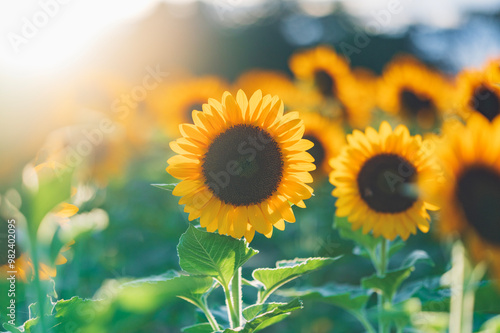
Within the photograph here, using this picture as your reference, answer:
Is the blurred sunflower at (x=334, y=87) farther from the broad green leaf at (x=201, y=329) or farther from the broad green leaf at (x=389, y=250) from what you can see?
the broad green leaf at (x=201, y=329)

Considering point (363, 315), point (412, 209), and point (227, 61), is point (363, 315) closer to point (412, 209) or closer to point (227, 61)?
point (412, 209)

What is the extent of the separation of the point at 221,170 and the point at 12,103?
127 centimetres

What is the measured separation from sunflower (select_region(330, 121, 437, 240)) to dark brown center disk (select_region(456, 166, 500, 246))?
1.79 ft

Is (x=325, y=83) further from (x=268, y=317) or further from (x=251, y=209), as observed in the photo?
(x=268, y=317)

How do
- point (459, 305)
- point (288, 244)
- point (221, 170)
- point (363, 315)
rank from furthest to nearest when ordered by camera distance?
point (288, 244) < point (363, 315) < point (221, 170) < point (459, 305)

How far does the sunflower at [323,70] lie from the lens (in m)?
5.98

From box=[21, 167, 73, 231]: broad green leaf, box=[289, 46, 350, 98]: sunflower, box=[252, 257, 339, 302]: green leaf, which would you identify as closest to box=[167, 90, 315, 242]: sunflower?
box=[252, 257, 339, 302]: green leaf

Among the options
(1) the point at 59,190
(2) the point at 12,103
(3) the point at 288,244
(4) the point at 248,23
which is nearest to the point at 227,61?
(4) the point at 248,23

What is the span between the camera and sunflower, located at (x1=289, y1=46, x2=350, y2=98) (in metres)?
5.98

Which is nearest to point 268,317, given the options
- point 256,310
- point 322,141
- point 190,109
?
point 256,310

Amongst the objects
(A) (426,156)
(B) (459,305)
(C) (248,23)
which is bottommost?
(B) (459,305)

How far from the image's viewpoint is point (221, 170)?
170 centimetres

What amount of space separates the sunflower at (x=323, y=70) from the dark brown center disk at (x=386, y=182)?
3735mm

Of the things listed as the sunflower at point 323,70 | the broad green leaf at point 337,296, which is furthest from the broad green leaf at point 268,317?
the sunflower at point 323,70
